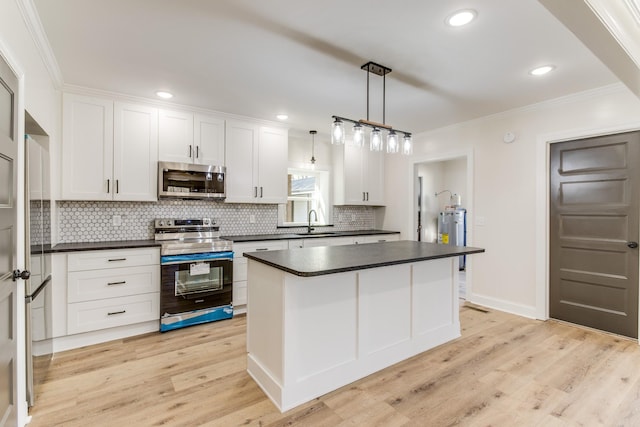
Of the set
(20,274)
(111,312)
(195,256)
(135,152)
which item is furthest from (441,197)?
(20,274)

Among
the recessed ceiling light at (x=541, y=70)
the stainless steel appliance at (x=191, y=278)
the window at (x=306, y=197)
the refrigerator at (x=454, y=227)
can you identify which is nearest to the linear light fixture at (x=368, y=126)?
the recessed ceiling light at (x=541, y=70)

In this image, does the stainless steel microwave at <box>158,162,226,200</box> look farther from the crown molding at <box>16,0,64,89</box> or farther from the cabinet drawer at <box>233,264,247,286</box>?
the crown molding at <box>16,0,64,89</box>

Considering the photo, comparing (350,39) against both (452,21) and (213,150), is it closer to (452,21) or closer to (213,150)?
(452,21)

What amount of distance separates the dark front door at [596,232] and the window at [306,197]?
3.00m

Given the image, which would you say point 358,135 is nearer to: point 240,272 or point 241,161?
point 241,161

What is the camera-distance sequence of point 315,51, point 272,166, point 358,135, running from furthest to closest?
point 272,166
point 358,135
point 315,51

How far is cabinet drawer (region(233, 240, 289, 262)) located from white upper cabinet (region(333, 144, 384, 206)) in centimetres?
140

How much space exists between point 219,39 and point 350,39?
3.05ft

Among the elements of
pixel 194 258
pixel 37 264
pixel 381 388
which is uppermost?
pixel 37 264

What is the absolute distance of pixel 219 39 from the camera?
88.7 inches

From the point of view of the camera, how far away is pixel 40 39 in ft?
7.16

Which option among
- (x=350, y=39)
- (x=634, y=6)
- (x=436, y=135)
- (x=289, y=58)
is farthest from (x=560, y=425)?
(x=436, y=135)

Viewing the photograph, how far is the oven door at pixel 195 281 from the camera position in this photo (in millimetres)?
3213

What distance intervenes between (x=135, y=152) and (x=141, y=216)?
0.73 metres
